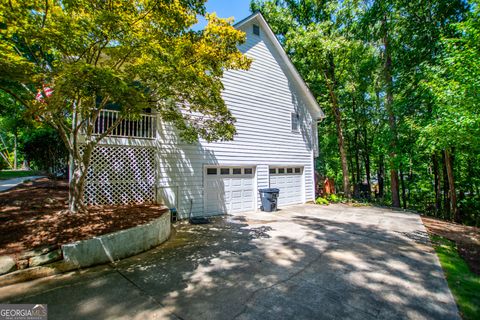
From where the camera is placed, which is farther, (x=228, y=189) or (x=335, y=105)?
(x=335, y=105)

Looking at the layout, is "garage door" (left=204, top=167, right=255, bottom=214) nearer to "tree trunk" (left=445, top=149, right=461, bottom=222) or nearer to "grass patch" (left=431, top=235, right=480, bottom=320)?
"grass patch" (left=431, top=235, right=480, bottom=320)

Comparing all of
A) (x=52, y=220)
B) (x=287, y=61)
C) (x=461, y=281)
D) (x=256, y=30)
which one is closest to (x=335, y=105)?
(x=287, y=61)

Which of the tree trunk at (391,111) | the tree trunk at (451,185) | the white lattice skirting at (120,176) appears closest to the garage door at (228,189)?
the white lattice skirting at (120,176)

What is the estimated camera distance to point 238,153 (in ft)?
30.2

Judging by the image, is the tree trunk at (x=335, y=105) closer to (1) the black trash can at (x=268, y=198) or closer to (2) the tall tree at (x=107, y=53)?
(1) the black trash can at (x=268, y=198)

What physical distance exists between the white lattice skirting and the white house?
1.0 inches

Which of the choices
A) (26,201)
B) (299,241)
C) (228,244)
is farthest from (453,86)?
(26,201)

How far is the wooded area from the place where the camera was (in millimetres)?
7316

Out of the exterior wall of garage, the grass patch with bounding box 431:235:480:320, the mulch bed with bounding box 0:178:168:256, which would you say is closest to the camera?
the grass patch with bounding box 431:235:480:320

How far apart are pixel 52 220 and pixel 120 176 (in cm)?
223

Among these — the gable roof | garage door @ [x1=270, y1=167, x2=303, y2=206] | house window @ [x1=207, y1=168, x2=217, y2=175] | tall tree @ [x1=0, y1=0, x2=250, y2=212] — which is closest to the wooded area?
the gable roof

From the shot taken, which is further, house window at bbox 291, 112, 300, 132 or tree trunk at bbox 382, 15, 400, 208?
house window at bbox 291, 112, 300, 132

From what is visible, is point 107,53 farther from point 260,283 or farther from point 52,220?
point 260,283

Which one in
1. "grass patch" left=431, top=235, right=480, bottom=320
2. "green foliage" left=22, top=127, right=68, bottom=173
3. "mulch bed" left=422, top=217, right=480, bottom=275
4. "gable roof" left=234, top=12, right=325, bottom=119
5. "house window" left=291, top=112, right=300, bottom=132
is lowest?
"mulch bed" left=422, top=217, right=480, bottom=275
